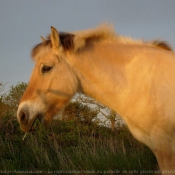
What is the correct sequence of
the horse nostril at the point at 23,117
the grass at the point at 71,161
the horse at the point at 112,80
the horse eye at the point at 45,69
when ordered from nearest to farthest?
the horse at the point at 112,80, the horse nostril at the point at 23,117, the horse eye at the point at 45,69, the grass at the point at 71,161

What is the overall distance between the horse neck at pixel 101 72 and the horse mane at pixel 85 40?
19 cm

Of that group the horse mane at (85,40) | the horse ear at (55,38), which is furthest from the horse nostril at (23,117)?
the horse ear at (55,38)

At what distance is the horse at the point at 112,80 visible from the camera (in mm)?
4184

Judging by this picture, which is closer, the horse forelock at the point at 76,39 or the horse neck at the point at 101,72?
the horse neck at the point at 101,72

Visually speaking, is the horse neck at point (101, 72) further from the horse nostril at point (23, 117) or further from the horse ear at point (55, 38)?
the horse nostril at point (23, 117)

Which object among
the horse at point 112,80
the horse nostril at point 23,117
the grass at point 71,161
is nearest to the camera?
the horse at point 112,80

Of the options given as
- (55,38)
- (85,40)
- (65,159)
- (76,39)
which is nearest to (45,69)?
(55,38)

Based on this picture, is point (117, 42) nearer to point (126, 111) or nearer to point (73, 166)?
point (126, 111)

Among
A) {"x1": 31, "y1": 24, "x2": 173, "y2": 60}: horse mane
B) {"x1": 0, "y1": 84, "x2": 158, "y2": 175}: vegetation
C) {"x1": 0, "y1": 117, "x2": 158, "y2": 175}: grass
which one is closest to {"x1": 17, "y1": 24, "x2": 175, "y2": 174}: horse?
{"x1": 31, "y1": 24, "x2": 173, "y2": 60}: horse mane

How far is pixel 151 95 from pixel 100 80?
1009mm

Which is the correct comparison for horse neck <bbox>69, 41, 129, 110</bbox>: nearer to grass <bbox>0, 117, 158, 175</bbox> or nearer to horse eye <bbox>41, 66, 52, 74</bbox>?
horse eye <bbox>41, 66, 52, 74</bbox>

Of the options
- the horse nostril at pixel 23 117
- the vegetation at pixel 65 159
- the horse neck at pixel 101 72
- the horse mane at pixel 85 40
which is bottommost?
the vegetation at pixel 65 159

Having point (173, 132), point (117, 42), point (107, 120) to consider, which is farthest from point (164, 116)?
point (107, 120)

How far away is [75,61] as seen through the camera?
498 centimetres
